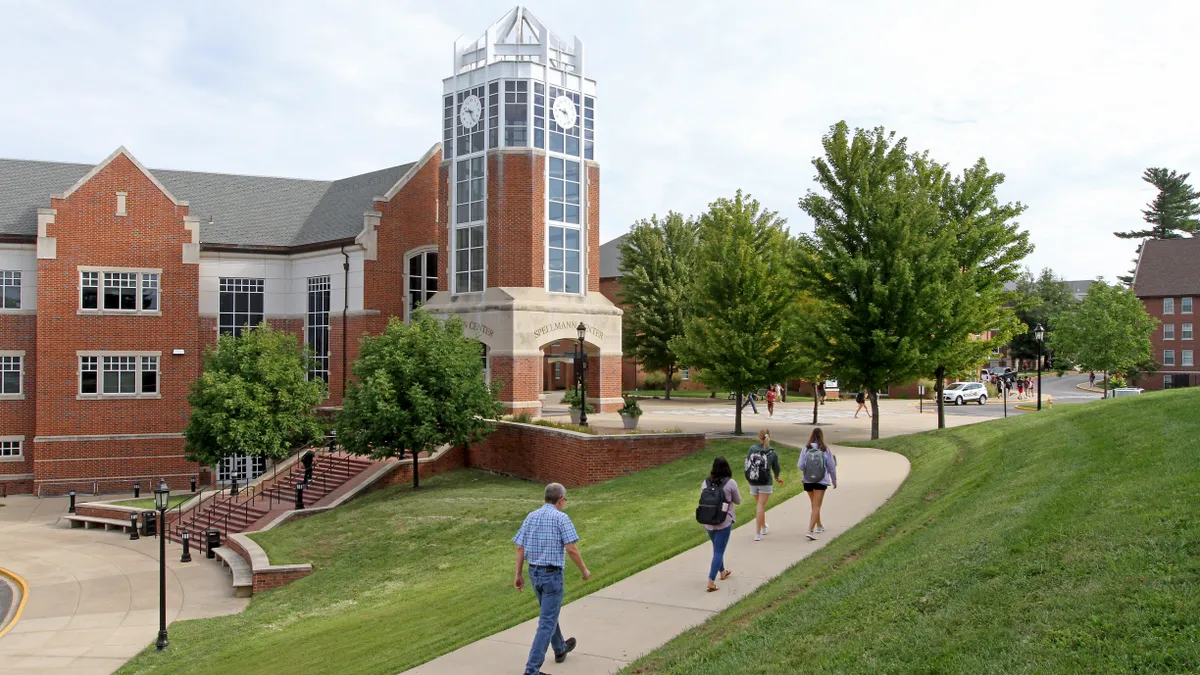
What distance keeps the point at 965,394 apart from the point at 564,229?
23.9 m

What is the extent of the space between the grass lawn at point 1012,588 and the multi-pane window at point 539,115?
24.2m

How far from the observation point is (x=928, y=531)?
1149cm

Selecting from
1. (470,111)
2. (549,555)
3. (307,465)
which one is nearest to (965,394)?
(470,111)

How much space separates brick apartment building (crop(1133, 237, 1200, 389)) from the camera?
73.8 meters

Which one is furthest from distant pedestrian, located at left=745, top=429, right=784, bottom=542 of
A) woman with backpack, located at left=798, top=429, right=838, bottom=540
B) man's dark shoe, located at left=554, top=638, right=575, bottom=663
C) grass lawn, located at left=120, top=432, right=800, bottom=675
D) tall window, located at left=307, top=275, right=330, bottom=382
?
tall window, located at left=307, top=275, right=330, bottom=382

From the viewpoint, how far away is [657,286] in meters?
54.6

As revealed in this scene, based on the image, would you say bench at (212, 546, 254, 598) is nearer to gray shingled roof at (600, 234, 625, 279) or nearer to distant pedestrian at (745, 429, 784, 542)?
distant pedestrian at (745, 429, 784, 542)

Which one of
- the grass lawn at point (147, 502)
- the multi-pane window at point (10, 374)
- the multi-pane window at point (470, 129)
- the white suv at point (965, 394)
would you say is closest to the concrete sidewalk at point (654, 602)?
the grass lawn at point (147, 502)

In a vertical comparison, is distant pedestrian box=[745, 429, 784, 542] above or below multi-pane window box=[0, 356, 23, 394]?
below

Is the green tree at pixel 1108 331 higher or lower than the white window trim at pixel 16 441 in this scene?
higher

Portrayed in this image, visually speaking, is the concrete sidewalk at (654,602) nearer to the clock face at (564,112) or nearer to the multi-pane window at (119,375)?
the clock face at (564,112)

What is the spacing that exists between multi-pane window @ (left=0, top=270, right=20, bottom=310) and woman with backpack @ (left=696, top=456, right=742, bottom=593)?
1412 inches

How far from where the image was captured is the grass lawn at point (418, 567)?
37.9 ft

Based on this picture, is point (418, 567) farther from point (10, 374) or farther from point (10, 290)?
point (10, 290)
